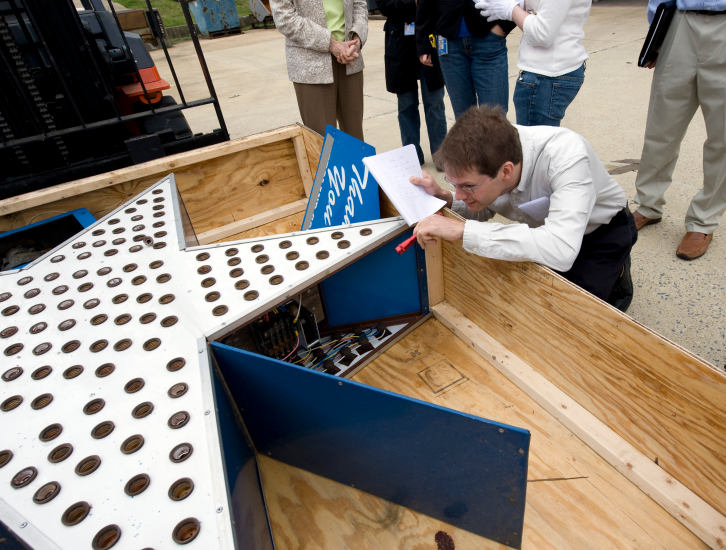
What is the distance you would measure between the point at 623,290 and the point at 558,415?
693 millimetres

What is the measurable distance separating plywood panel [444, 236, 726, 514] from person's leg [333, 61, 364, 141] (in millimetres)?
1814

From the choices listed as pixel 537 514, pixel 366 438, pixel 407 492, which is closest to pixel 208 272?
pixel 366 438

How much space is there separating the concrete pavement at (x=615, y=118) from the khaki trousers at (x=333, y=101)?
33.6 inches

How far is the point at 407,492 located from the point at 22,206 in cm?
208

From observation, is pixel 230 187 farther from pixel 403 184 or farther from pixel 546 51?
pixel 546 51

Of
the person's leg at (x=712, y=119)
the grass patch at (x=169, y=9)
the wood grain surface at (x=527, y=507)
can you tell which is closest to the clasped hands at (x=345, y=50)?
the person's leg at (x=712, y=119)

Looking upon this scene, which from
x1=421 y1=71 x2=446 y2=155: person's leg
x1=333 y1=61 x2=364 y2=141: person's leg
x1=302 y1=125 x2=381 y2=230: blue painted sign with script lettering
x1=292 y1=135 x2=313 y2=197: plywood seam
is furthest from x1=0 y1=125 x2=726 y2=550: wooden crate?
x1=421 y1=71 x2=446 y2=155: person's leg

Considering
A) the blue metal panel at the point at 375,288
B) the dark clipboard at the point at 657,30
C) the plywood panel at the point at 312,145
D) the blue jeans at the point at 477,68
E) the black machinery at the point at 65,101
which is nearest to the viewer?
the blue metal panel at the point at 375,288

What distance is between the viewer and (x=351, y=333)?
1.76 m

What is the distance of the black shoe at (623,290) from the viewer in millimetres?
1649

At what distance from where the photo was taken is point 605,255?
4.84ft

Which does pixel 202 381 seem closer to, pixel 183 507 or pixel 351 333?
pixel 183 507

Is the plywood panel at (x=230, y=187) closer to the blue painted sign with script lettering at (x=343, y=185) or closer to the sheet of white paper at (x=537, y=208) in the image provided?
the blue painted sign with script lettering at (x=343, y=185)

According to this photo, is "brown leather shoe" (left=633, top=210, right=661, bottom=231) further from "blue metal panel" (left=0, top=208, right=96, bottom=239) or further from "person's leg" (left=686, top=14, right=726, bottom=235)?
"blue metal panel" (left=0, top=208, right=96, bottom=239)
